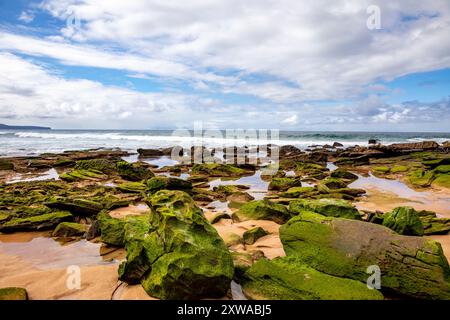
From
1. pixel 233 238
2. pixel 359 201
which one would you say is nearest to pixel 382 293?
pixel 233 238

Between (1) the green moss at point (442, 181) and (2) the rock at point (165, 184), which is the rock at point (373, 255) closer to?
(2) the rock at point (165, 184)

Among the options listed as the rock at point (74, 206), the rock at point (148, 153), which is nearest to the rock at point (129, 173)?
the rock at point (74, 206)

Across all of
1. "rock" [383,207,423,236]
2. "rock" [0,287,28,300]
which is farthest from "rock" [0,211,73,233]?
"rock" [383,207,423,236]

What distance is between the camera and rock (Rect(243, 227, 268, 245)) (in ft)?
20.5

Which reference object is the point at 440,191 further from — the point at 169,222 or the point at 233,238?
the point at 169,222

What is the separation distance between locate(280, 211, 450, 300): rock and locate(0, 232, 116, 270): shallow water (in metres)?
3.34

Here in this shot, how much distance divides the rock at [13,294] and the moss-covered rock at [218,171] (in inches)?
493

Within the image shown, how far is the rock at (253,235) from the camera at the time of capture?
6.24 meters

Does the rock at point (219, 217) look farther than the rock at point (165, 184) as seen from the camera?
No

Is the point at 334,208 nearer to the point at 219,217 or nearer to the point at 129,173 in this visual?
the point at 219,217

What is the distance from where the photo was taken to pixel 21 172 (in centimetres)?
1725

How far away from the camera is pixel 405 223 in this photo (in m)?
6.10

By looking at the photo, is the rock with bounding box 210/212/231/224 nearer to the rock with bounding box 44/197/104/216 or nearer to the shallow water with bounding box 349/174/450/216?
the rock with bounding box 44/197/104/216
